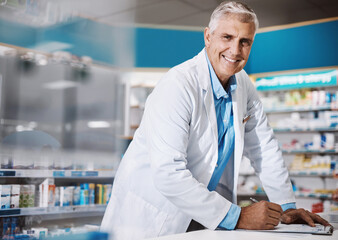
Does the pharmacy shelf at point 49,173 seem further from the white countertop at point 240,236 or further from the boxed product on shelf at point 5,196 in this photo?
the white countertop at point 240,236

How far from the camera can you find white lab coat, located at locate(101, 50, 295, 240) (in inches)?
55.3

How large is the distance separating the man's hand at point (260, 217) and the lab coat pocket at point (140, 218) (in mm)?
345

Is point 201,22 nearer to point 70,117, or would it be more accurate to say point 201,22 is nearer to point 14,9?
point 14,9

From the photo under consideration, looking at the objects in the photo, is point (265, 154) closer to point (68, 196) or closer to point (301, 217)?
point (301, 217)

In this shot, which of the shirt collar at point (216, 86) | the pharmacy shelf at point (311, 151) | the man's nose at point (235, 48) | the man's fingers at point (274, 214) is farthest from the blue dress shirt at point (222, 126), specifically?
the pharmacy shelf at point (311, 151)

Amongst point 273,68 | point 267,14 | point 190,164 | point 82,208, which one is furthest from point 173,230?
point 267,14

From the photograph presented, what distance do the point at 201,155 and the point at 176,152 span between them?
0.20 metres

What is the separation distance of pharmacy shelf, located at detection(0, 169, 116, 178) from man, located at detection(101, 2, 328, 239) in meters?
2.03

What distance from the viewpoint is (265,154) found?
6.27 ft

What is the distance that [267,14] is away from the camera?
7195 millimetres

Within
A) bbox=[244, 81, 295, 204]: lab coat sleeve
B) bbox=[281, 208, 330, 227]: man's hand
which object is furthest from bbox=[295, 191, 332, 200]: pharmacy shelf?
bbox=[281, 208, 330, 227]: man's hand

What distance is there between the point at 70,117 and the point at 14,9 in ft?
25.5

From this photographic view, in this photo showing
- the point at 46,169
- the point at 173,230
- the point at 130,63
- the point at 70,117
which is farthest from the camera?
the point at 70,117

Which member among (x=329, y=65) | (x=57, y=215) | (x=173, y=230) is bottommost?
(x=57, y=215)
